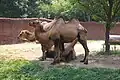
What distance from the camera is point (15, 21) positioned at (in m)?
17.8

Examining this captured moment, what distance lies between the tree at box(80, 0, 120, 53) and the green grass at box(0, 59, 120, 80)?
4.76 meters

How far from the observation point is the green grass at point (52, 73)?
7.47 meters

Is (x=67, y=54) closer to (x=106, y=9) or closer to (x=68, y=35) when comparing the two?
(x=68, y=35)

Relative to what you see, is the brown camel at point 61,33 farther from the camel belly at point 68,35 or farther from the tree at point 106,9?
the tree at point 106,9

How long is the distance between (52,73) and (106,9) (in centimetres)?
594

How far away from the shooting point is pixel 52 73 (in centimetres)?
787

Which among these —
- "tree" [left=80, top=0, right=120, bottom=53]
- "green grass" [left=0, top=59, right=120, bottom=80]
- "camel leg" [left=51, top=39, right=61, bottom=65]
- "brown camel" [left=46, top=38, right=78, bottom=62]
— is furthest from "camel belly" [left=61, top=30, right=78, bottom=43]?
"tree" [left=80, top=0, right=120, bottom=53]

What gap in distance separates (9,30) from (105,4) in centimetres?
669

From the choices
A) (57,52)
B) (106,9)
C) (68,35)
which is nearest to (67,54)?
(57,52)

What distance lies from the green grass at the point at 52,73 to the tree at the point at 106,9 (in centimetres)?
476

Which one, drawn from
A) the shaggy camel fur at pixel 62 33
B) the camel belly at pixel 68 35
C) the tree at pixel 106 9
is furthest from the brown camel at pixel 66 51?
the tree at pixel 106 9

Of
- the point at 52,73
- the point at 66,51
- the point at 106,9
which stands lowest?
the point at 52,73

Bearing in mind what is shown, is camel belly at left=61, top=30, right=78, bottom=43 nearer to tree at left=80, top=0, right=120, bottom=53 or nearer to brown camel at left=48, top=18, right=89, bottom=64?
brown camel at left=48, top=18, right=89, bottom=64

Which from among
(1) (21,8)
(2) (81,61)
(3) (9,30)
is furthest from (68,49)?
(1) (21,8)
